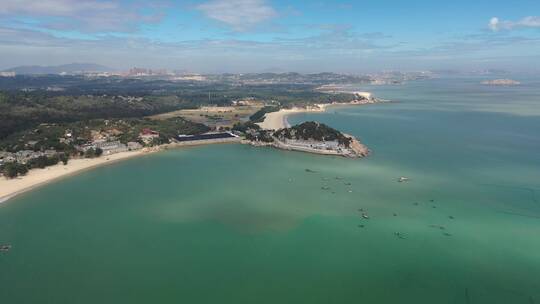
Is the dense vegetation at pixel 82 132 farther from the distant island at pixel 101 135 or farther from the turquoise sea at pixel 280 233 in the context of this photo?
the turquoise sea at pixel 280 233

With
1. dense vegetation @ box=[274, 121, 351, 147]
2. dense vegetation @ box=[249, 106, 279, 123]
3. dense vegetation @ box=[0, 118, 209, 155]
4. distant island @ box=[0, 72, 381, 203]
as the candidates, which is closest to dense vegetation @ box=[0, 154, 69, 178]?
distant island @ box=[0, 72, 381, 203]

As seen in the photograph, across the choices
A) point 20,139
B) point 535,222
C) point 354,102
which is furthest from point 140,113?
point 535,222

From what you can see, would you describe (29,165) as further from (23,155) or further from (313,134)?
(313,134)

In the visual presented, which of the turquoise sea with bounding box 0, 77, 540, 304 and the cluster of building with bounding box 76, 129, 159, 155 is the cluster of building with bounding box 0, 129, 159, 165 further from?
the turquoise sea with bounding box 0, 77, 540, 304

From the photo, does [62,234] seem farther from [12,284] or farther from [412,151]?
[412,151]

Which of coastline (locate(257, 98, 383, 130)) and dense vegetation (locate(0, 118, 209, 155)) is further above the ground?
dense vegetation (locate(0, 118, 209, 155))

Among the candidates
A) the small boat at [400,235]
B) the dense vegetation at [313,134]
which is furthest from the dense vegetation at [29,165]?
the small boat at [400,235]

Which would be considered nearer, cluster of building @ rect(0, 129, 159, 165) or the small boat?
the small boat

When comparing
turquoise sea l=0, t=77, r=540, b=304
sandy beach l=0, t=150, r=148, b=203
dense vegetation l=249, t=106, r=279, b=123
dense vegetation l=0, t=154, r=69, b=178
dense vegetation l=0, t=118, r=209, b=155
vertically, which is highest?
dense vegetation l=0, t=118, r=209, b=155

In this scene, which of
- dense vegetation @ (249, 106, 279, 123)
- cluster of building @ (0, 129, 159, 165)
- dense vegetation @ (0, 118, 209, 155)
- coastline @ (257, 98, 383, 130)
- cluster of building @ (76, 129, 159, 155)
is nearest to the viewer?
cluster of building @ (0, 129, 159, 165)

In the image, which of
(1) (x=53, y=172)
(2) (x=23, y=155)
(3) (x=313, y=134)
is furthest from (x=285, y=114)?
(1) (x=53, y=172)
